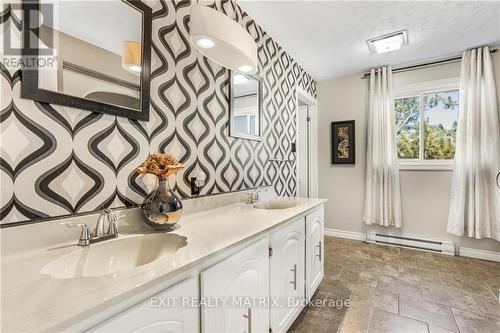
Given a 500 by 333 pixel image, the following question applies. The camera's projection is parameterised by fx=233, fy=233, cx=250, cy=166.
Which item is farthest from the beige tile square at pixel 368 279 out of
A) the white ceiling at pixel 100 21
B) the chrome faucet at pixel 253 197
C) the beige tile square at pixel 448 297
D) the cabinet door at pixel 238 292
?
the white ceiling at pixel 100 21

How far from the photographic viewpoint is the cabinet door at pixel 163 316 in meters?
0.58

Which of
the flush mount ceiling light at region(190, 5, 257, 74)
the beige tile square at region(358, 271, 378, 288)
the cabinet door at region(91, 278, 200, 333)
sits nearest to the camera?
the cabinet door at region(91, 278, 200, 333)

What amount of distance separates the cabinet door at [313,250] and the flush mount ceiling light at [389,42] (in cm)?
199

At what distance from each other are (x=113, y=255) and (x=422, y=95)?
3.88 metres

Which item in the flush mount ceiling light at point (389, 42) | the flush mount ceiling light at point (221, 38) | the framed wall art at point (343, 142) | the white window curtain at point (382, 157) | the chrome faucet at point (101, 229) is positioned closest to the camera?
the chrome faucet at point (101, 229)

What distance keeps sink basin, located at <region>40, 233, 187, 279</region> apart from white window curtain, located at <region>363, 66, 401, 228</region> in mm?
3105

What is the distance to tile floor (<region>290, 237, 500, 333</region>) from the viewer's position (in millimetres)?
1636

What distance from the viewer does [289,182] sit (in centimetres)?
297

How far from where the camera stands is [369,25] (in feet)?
7.47

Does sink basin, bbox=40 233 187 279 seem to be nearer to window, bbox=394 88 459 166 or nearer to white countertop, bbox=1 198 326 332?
white countertop, bbox=1 198 326 332

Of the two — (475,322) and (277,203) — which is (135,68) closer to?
(277,203)

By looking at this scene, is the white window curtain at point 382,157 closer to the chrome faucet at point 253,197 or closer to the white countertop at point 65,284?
the chrome faucet at point 253,197

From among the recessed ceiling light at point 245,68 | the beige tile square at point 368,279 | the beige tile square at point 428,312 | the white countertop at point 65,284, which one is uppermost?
the recessed ceiling light at point 245,68
